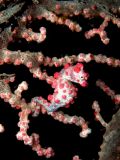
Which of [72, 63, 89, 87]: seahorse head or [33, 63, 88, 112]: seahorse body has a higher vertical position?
[72, 63, 89, 87]: seahorse head

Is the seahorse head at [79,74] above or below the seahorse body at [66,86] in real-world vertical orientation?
above

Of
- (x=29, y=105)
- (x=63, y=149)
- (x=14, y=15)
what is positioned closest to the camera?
(x=29, y=105)

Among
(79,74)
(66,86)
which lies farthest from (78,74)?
(66,86)

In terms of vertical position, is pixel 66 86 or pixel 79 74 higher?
pixel 79 74

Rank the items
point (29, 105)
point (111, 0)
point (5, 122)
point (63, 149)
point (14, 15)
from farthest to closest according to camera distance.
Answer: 1. point (63, 149)
2. point (5, 122)
3. point (111, 0)
4. point (14, 15)
5. point (29, 105)

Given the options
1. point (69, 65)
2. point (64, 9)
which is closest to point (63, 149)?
point (69, 65)

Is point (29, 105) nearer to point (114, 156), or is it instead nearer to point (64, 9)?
point (114, 156)

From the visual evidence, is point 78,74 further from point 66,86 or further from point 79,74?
point 66,86

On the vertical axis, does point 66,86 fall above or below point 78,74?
below
